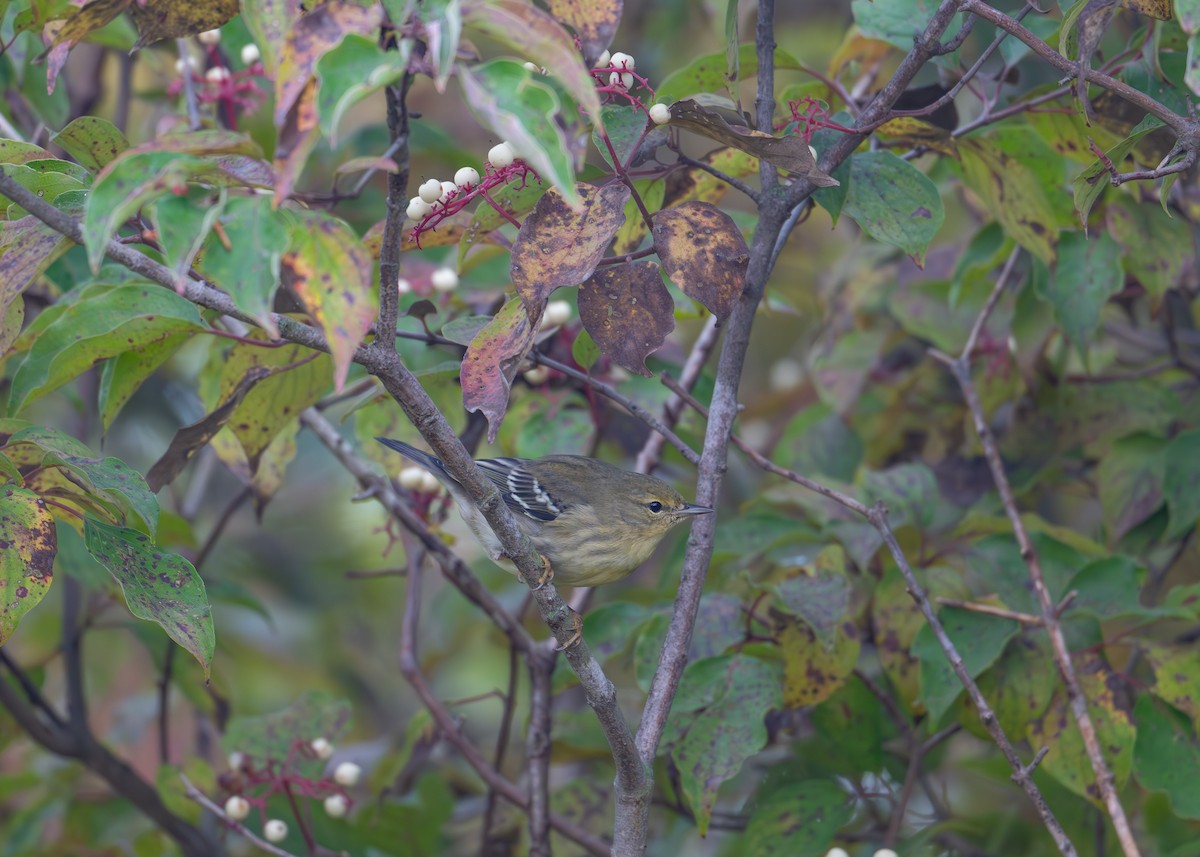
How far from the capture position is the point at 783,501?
3.47 meters

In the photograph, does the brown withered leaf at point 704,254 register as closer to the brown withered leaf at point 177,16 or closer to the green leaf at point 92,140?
the brown withered leaf at point 177,16

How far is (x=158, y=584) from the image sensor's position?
200cm

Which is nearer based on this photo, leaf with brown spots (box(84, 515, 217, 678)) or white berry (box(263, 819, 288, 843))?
leaf with brown spots (box(84, 515, 217, 678))

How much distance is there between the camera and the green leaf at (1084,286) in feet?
9.53

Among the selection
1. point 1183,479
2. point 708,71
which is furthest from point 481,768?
point 1183,479

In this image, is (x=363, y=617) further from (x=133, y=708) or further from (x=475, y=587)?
(x=475, y=587)

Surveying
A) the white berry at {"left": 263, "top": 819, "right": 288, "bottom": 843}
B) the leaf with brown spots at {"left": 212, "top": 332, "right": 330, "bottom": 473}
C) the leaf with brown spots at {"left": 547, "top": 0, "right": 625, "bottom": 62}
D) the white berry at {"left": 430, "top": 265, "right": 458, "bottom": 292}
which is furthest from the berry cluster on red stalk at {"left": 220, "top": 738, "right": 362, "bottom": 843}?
the leaf with brown spots at {"left": 547, "top": 0, "right": 625, "bottom": 62}

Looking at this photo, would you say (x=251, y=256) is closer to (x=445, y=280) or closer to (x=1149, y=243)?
(x=445, y=280)

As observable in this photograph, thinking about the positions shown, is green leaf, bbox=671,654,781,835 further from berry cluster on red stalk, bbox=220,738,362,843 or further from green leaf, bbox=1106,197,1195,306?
green leaf, bbox=1106,197,1195,306

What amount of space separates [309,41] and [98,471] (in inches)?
41.0

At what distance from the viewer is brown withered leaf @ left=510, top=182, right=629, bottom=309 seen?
5.81 ft

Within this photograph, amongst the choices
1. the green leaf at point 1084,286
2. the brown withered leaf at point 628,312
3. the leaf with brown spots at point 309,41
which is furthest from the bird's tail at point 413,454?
the leaf with brown spots at point 309,41

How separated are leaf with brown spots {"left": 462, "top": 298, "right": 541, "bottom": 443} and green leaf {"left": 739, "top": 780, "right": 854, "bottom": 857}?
1.46 m

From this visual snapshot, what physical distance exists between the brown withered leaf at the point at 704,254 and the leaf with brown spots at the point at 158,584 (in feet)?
3.21
